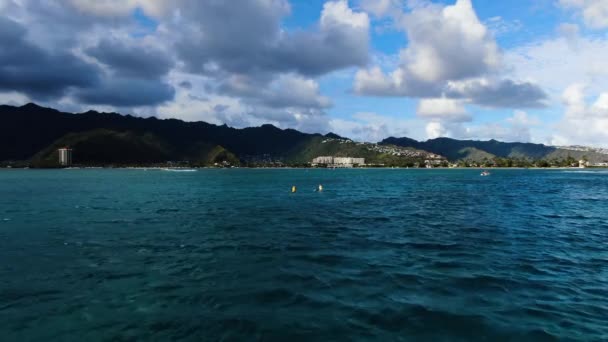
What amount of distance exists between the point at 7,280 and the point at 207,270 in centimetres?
879

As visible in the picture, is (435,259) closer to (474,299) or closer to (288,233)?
(474,299)

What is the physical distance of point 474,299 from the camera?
46.9ft

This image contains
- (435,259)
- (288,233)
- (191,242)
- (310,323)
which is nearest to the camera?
(310,323)

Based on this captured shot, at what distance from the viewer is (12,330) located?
11.6m

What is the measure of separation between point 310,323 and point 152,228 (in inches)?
891

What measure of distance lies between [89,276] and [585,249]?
2866 cm

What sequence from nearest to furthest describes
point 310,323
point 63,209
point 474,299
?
point 310,323, point 474,299, point 63,209

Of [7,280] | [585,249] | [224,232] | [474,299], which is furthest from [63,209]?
[585,249]

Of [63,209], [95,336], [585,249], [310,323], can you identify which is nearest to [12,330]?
[95,336]

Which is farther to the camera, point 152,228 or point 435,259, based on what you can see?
point 152,228

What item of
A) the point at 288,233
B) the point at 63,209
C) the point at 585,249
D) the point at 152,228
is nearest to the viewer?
the point at 585,249

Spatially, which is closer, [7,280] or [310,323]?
[310,323]

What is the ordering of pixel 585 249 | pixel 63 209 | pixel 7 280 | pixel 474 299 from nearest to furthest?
pixel 474 299, pixel 7 280, pixel 585 249, pixel 63 209

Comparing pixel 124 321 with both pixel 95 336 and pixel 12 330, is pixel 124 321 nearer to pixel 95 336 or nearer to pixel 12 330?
pixel 95 336
